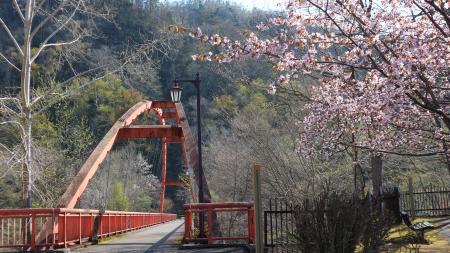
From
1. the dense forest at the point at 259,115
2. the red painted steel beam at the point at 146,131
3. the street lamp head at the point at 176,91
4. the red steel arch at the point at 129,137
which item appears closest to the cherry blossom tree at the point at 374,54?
the dense forest at the point at 259,115

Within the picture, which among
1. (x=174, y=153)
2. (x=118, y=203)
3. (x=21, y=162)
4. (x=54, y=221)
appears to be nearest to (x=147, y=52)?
(x=21, y=162)

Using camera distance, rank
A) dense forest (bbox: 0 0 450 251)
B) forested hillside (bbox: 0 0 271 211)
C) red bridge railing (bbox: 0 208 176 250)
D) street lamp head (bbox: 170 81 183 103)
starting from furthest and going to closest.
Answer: forested hillside (bbox: 0 0 271 211), street lamp head (bbox: 170 81 183 103), red bridge railing (bbox: 0 208 176 250), dense forest (bbox: 0 0 450 251)

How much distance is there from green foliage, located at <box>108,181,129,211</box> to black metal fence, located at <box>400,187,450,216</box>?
3689 centimetres

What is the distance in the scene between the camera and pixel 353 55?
747 centimetres

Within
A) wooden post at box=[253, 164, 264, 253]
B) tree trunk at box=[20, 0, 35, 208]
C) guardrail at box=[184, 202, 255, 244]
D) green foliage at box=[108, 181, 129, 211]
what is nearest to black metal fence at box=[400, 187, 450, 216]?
guardrail at box=[184, 202, 255, 244]

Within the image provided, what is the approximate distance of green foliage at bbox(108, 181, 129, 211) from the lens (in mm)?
54938

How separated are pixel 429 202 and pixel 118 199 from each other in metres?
38.9

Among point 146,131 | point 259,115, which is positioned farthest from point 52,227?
point 259,115

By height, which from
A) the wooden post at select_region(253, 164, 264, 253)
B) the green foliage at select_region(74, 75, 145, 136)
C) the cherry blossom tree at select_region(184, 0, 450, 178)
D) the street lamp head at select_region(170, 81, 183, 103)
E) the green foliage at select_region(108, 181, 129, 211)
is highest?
the green foliage at select_region(74, 75, 145, 136)

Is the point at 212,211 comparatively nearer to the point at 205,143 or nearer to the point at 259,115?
the point at 259,115

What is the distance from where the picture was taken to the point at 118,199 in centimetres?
5591

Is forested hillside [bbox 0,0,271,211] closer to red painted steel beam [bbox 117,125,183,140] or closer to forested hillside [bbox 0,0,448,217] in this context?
forested hillside [bbox 0,0,448,217]

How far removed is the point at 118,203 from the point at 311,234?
163 feet

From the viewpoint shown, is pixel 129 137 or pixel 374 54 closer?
pixel 374 54
